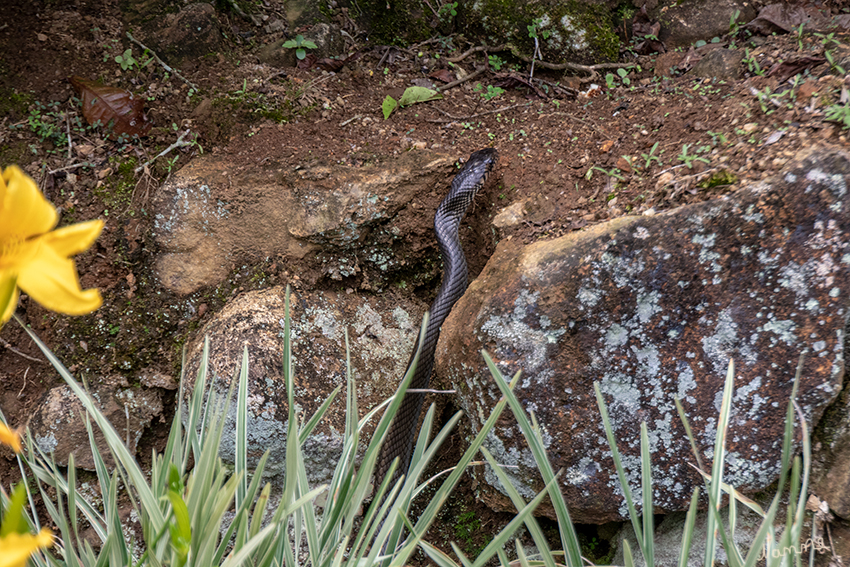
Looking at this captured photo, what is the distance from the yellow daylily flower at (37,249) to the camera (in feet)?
1.61

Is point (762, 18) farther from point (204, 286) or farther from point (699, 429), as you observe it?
point (204, 286)

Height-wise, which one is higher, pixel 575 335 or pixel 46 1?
pixel 46 1

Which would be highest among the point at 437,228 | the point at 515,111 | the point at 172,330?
the point at 515,111

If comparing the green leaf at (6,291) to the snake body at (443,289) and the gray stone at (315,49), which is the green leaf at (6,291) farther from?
the gray stone at (315,49)

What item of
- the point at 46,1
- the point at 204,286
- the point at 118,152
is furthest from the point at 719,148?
the point at 46,1

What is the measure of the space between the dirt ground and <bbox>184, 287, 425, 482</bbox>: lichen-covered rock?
0.64 feet

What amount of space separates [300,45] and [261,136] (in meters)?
0.75

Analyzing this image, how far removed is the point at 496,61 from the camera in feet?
11.5

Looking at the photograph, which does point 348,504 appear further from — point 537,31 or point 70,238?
point 537,31

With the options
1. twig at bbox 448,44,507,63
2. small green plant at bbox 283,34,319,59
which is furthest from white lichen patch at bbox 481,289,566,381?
small green plant at bbox 283,34,319,59

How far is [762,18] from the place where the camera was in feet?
10.3

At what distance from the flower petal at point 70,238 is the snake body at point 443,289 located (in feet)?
6.70

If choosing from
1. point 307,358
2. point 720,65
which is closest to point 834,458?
point 720,65

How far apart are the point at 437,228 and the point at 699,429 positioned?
1.59m
